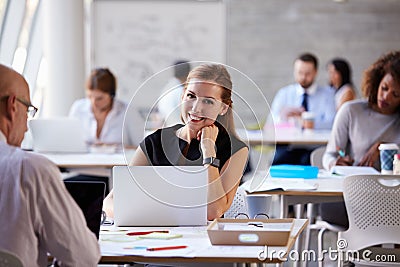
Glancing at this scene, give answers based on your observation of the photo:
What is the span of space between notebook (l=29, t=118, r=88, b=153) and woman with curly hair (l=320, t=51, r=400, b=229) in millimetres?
1744

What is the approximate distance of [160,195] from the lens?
2785 millimetres

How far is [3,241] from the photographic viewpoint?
2.12 m

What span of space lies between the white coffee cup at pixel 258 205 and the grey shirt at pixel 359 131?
1504mm

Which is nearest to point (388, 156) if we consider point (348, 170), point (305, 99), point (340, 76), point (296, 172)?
point (348, 170)

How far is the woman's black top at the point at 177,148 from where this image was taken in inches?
112

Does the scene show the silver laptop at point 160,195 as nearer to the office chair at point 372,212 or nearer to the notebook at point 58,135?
the office chair at point 372,212

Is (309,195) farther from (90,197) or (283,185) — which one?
(90,197)

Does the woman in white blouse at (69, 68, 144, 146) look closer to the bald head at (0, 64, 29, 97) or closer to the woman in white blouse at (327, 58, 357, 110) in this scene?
the woman in white blouse at (327, 58, 357, 110)

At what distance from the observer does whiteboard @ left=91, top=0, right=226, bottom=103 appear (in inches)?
393

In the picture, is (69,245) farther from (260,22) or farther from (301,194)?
(260,22)

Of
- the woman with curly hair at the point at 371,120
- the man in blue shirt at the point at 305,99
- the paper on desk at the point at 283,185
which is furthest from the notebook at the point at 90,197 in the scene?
the man in blue shirt at the point at 305,99

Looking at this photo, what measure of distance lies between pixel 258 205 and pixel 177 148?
1.78 ft

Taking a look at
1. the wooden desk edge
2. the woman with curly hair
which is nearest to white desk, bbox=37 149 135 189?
the woman with curly hair

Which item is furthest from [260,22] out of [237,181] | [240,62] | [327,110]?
[237,181]
